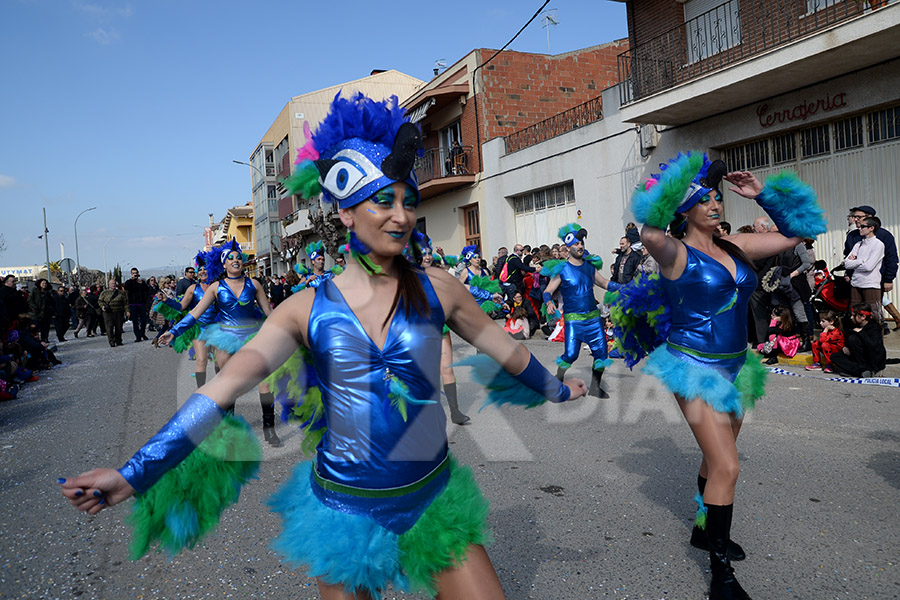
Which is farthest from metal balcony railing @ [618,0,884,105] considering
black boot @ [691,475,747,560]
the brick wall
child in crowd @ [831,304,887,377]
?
black boot @ [691,475,747,560]

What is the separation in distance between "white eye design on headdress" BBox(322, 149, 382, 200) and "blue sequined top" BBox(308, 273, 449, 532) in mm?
328

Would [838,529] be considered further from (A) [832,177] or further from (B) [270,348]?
(A) [832,177]

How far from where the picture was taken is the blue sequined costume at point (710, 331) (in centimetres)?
331

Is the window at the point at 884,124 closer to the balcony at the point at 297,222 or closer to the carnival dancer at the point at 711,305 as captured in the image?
the carnival dancer at the point at 711,305

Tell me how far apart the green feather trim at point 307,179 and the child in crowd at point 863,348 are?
7456 millimetres

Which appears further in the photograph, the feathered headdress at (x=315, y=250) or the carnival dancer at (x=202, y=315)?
the feathered headdress at (x=315, y=250)

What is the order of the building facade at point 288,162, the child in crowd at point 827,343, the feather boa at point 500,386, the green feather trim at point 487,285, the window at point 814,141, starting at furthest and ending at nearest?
1. the building facade at point 288,162
2. the window at point 814,141
3. the child in crowd at point 827,343
4. the green feather trim at point 487,285
5. the feather boa at point 500,386

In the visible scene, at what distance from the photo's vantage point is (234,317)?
6758mm

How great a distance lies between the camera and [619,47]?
23.8m

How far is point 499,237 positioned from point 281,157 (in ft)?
98.3

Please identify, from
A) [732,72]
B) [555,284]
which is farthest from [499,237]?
[555,284]

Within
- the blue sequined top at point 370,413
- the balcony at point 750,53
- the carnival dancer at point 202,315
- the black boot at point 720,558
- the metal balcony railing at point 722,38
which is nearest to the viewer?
the blue sequined top at point 370,413

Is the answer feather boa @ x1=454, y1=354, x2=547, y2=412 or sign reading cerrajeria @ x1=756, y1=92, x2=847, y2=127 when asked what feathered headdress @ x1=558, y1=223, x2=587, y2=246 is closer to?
feather boa @ x1=454, y1=354, x2=547, y2=412

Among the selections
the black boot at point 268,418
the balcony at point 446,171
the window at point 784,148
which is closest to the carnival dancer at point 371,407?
the black boot at point 268,418
